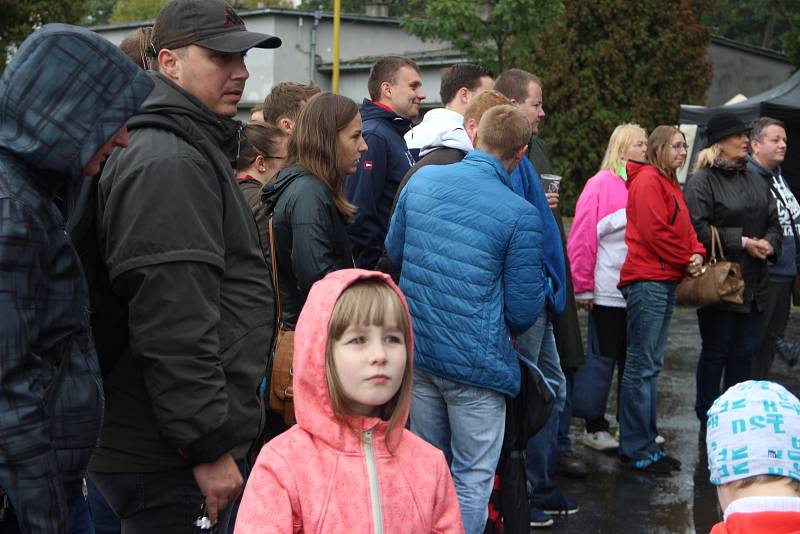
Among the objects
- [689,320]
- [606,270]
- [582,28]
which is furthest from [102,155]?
[582,28]

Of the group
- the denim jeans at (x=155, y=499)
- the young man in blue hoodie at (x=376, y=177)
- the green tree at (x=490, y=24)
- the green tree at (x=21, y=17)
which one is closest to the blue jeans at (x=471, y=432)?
the young man in blue hoodie at (x=376, y=177)

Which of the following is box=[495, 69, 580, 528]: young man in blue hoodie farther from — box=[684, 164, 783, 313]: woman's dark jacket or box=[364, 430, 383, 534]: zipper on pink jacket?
box=[364, 430, 383, 534]: zipper on pink jacket

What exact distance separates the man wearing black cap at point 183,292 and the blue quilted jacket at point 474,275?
1397 mm

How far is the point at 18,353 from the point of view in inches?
90.6

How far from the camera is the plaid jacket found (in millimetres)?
2305

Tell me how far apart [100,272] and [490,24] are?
19259mm

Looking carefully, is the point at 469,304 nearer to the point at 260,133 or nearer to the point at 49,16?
the point at 260,133

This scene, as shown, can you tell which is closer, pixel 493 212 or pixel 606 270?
pixel 493 212

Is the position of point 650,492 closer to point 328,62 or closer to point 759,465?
point 759,465

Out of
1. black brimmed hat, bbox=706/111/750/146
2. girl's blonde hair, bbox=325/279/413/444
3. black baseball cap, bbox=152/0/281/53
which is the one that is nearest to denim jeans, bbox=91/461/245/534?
girl's blonde hair, bbox=325/279/413/444

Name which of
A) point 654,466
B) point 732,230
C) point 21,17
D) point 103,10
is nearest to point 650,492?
point 654,466

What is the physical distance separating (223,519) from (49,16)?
2700 cm

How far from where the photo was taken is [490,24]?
69.9 feet

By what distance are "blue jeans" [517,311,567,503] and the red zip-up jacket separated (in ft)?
4.17
